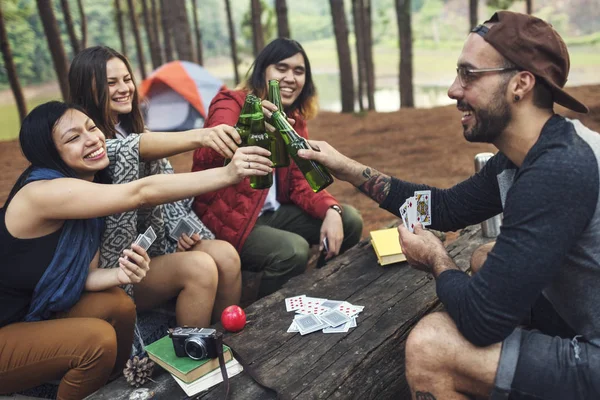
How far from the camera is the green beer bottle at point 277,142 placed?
8.75 ft

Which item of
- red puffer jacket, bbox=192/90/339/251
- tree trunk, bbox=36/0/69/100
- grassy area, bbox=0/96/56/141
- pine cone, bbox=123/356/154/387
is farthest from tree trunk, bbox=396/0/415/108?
grassy area, bbox=0/96/56/141

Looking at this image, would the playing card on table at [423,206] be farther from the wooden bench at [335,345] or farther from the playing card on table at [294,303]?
the playing card on table at [294,303]

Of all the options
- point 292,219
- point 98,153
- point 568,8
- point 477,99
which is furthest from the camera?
point 568,8

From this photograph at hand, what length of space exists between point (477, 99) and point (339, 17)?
10.8 m

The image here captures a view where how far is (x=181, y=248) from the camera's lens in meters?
2.94

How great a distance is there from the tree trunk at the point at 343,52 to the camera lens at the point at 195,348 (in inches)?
438

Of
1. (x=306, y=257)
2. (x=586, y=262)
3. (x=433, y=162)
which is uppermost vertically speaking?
(x=586, y=262)

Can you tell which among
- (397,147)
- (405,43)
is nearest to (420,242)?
(397,147)

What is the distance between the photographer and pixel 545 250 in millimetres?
1603

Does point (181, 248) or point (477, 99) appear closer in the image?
point (477, 99)

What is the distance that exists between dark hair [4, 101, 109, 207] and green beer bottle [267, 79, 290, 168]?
0.99 m

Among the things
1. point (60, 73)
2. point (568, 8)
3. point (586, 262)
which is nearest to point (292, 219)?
point (586, 262)

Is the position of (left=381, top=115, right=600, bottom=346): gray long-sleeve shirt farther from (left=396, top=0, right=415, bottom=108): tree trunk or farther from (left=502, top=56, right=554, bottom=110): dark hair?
(left=396, top=0, right=415, bottom=108): tree trunk

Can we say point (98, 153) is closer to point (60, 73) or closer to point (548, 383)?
point (548, 383)
